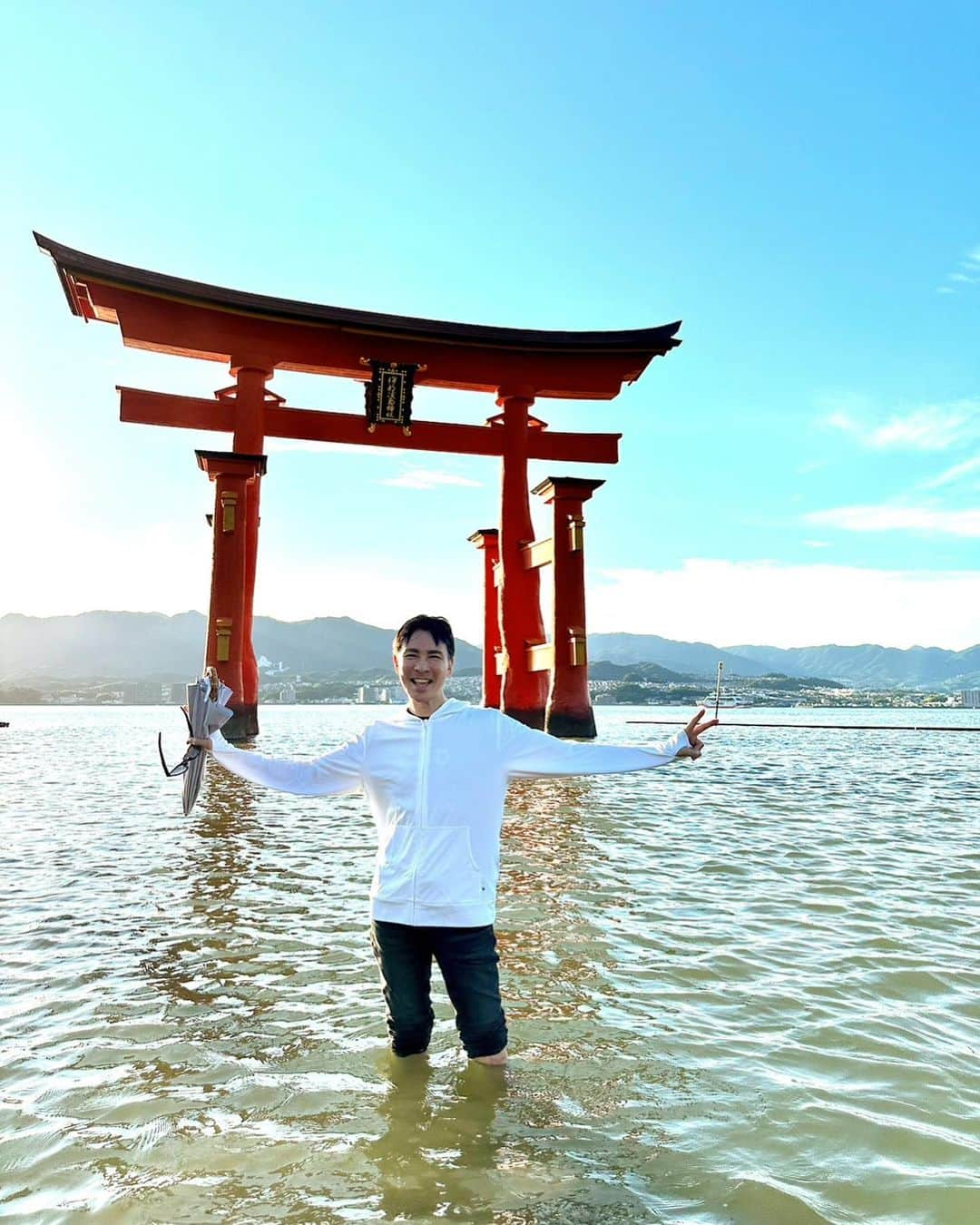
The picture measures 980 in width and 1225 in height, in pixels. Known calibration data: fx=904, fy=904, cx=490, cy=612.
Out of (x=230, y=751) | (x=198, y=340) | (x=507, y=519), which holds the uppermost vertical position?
(x=198, y=340)

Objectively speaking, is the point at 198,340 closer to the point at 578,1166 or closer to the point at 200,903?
the point at 200,903

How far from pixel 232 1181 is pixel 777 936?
125 inches

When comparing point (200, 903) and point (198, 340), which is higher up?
point (198, 340)

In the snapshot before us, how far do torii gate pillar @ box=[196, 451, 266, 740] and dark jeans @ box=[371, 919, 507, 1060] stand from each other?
1295 centimetres

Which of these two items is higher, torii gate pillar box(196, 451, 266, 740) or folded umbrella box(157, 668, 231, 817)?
torii gate pillar box(196, 451, 266, 740)

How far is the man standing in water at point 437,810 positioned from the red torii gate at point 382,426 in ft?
43.4

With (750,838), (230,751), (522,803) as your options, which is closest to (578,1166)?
(230,751)

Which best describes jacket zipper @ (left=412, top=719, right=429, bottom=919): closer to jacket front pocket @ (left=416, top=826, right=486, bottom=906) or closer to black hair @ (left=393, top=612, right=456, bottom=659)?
jacket front pocket @ (left=416, top=826, right=486, bottom=906)

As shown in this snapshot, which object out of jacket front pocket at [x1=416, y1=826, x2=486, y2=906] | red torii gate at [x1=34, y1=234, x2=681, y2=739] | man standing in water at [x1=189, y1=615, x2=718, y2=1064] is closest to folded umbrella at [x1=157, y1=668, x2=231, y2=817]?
man standing in water at [x1=189, y1=615, x2=718, y2=1064]

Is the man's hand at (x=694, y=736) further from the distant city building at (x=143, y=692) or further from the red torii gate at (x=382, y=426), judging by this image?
the distant city building at (x=143, y=692)

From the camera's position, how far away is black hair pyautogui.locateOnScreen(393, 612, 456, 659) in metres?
2.83

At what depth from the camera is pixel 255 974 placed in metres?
3.97

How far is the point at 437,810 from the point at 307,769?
0.48m

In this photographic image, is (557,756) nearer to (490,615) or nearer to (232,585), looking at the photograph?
(232,585)
